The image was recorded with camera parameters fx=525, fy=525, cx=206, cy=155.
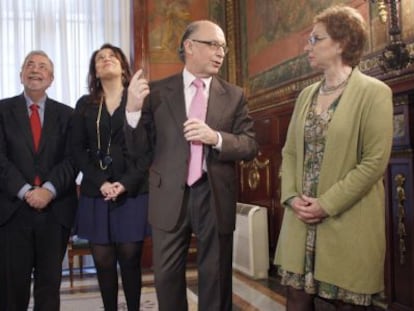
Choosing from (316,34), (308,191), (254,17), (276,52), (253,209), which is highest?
(254,17)

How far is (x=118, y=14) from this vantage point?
586 cm

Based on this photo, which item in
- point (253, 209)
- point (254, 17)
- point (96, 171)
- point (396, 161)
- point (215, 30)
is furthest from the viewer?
point (254, 17)

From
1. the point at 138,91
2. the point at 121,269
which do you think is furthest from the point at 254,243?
the point at 138,91

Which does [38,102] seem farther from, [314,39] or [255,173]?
[255,173]

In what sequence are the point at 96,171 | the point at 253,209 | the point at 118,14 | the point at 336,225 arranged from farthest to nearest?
the point at 118,14 → the point at 253,209 → the point at 96,171 → the point at 336,225

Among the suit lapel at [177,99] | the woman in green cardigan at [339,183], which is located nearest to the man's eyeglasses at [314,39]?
the woman in green cardigan at [339,183]

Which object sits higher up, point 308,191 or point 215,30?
point 215,30

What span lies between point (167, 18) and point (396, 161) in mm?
3731

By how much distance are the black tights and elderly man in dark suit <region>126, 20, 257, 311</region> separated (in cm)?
46

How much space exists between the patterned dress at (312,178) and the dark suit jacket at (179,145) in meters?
0.31

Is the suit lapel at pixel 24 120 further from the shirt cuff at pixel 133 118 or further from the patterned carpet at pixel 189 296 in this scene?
the patterned carpet at pixel 189 296

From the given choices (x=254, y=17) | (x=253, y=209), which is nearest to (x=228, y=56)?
(x=254, y=17)

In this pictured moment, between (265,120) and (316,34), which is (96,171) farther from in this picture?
(265,120)

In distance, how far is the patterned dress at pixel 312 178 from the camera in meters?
2.05
